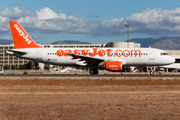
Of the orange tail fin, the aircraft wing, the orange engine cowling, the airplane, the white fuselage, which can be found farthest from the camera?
the orange tail fin

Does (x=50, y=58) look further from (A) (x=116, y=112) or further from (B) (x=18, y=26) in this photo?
(A) (x=116, y=112)

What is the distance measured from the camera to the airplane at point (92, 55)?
34.6m

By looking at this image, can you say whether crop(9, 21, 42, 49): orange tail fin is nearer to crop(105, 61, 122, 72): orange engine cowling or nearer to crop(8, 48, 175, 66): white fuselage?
crop(8, 48, 175, 66): white fuselage

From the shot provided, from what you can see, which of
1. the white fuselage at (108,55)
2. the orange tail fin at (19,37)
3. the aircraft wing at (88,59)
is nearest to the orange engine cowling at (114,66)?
the white fuselage at (108,55)

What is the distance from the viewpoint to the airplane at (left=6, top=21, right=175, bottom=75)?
1362 inches

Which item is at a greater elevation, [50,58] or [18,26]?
[18,26]

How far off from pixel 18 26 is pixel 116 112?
102ft

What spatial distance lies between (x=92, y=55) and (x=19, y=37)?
11952mm

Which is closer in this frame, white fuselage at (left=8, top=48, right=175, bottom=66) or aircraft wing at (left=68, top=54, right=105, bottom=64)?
aircraft wing at (left=68, top=54, right=105, bottom=64)

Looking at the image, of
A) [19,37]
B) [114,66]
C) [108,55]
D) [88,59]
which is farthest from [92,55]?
[19,37]

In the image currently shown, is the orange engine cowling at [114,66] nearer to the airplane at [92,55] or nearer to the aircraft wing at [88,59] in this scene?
the airplane at [92,55]

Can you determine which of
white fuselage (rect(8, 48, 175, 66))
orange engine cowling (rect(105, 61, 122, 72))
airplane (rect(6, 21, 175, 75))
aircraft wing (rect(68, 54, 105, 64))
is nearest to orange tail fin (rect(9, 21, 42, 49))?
airplane (rect(6, 21, 175, 75))

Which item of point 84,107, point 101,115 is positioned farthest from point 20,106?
point 101,115

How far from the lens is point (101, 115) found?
9602mm
